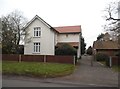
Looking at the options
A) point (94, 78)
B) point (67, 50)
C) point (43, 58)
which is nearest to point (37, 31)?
point (67, 50)

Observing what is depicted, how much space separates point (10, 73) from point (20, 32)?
1830cm

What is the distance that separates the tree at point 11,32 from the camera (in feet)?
119

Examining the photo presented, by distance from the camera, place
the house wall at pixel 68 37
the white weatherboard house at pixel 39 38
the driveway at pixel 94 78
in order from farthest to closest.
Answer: the house wall at pixel 68 37 < the white weatherboard house at pixel 39 38 < the driveway at pixel 94 78

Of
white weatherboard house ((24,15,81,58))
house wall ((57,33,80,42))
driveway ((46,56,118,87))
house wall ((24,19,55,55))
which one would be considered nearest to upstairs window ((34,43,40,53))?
white weatherboard house ((24,15,81,58))

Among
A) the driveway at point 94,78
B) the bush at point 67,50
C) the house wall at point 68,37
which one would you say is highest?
the house wall at point 68,37

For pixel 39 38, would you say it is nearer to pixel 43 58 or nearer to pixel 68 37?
pixel 43 58

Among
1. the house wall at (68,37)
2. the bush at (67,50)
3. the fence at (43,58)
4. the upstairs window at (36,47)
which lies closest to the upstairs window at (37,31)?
the upstairs window at (36,47)

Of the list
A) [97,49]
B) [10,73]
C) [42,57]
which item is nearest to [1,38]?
[42,57]

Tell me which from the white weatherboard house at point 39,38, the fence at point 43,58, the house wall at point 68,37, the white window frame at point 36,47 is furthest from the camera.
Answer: the house wall at point 68,37

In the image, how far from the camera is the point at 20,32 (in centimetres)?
3916

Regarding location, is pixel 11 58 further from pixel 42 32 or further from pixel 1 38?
pixel 42 32

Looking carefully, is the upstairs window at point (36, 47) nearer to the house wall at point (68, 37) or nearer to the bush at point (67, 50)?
the bush at point (67, 50)

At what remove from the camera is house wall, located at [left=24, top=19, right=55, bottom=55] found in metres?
41.2

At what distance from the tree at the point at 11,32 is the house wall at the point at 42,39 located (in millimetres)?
2006
